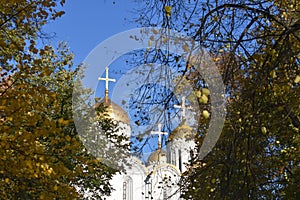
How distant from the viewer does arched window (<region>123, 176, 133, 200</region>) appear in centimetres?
2388

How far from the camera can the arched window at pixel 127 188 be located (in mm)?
23878

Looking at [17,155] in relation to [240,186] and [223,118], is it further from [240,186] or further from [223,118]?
[240,186]

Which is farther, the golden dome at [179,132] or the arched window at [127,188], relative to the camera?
the arched window at [127,188]

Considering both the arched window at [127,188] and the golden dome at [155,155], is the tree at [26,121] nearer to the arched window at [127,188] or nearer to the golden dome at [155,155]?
the golden dome at [155,155]

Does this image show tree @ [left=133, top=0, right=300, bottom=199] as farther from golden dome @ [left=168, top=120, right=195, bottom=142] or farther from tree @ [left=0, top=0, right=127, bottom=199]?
tree @ [left=0, top=0, right=127, bottom=199]

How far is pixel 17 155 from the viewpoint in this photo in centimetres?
620

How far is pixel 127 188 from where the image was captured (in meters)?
24.2

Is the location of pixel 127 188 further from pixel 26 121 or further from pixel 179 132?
pixel 179 132

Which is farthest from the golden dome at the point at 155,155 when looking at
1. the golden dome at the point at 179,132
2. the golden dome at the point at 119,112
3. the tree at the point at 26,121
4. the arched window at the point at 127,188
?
the arched window at the point at 127,188

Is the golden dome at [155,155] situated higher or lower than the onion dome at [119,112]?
lower

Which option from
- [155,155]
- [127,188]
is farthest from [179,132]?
[127,188]

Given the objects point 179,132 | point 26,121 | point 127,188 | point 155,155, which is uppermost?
point 127,188

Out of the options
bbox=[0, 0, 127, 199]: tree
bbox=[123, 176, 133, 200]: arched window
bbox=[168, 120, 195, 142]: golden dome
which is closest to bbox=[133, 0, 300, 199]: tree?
bbox=[168, 120, 195, 142]: golden dome

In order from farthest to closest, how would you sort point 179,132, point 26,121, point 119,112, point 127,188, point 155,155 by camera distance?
point 127,188 < point 119,112 < point 26,121 < point 179,132 < point 155,155
